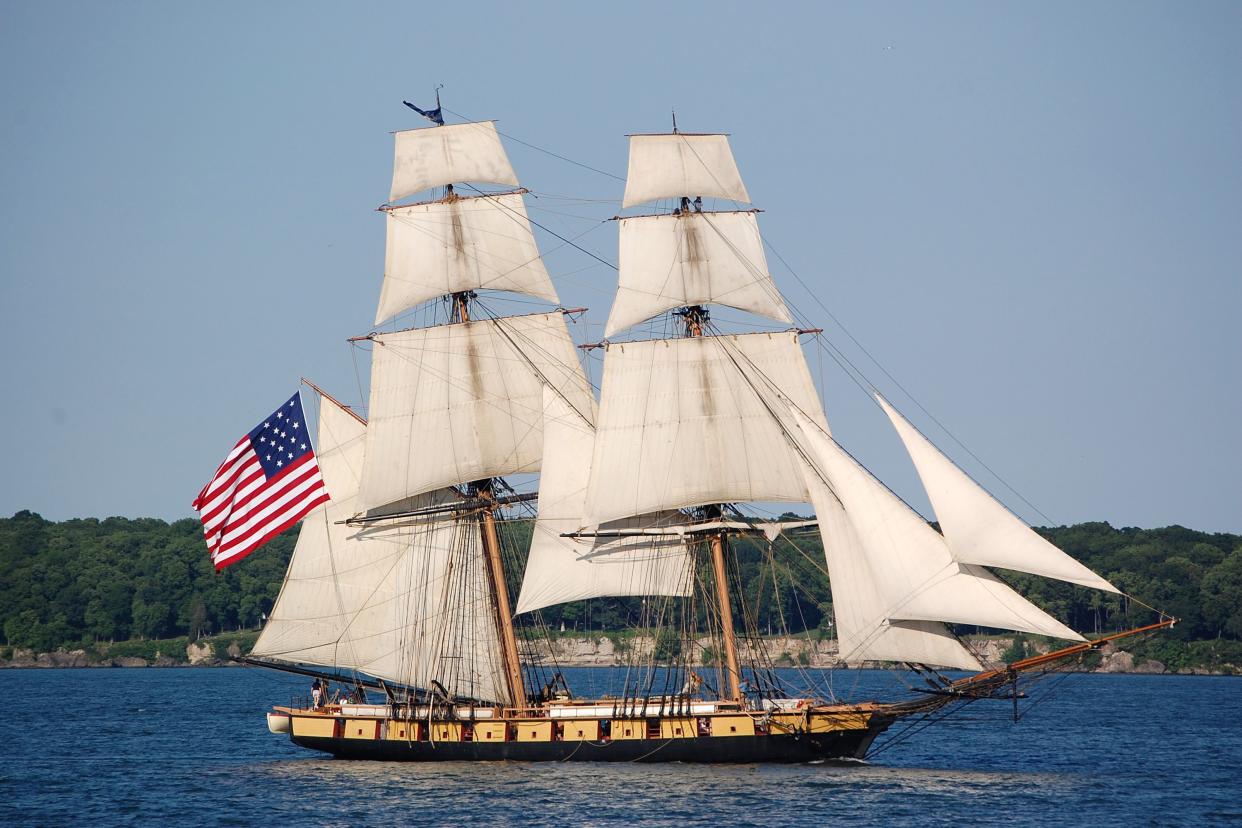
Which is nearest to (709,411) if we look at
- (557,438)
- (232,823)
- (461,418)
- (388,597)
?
(557,438)

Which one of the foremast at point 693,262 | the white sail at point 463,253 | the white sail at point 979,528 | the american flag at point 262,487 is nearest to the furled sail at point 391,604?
the american flag at point 262,487

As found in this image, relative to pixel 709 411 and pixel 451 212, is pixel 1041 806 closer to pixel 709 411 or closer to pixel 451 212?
pixel 709 411

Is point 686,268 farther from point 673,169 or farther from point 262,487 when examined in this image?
point 262,487

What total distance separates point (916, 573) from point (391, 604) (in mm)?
26382

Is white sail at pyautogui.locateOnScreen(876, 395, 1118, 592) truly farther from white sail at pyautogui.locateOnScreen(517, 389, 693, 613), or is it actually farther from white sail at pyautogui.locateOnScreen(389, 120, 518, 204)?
white sail at pyautogui.locateOnScreen(389, 120, 518, 204)

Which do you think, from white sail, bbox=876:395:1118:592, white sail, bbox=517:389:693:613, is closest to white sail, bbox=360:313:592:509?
white sail, bbox=517:389:693:613

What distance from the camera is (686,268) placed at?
7331 cm

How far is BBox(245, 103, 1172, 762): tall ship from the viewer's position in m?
65.8

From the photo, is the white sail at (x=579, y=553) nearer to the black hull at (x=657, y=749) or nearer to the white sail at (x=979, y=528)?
the black hull at (x=657, y=749)

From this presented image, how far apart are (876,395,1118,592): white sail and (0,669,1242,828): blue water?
851 centimetres

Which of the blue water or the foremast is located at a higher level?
the foremast

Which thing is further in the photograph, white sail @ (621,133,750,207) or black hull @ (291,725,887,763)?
white sail @ (621,133,750,207)

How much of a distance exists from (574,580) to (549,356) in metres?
10.7

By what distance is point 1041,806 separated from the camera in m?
58.8
